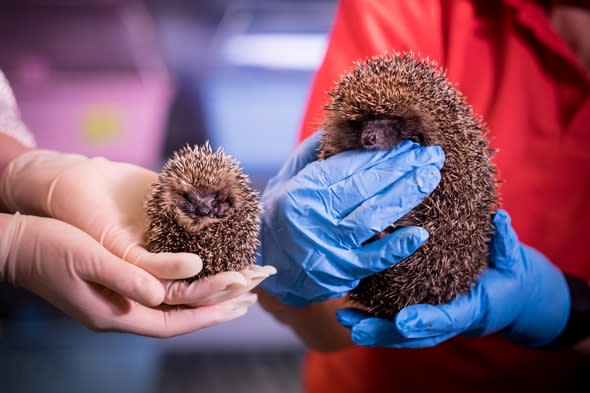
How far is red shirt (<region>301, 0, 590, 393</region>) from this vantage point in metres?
1.99

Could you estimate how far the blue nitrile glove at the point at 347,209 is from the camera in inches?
56.8

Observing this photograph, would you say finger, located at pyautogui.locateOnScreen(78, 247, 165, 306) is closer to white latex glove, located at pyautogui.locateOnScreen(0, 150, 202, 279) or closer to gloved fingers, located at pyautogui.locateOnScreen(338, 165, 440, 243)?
white latex glove, located at pyautogui.locateOnScreen(0, 150, 202, 279)

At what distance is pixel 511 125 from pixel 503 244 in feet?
1.91

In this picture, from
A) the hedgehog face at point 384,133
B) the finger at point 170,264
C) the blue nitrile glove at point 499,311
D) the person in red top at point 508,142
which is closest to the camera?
the finger at point 170,264

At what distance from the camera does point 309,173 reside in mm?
1533

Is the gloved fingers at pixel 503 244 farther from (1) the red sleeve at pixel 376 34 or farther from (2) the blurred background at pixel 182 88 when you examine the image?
(2) the blurred background at pixel 182 88

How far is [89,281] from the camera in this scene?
1.39 metres

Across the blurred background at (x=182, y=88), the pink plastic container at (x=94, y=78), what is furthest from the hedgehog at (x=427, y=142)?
the pink plastic container at (x=94, y=78)

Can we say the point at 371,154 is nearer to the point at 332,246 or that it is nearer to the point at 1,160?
the point at 332,246

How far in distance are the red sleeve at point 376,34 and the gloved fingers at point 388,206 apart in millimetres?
590

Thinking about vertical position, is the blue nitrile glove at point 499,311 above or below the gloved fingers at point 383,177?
below

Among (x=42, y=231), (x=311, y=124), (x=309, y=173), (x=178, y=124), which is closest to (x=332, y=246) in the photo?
(x=309, y=173)

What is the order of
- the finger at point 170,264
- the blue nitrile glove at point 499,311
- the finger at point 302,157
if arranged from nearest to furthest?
the finger at point 170,264 → the blue nitrile glove at point 499,311 → the finger at point 302,157

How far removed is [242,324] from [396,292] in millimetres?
1774
